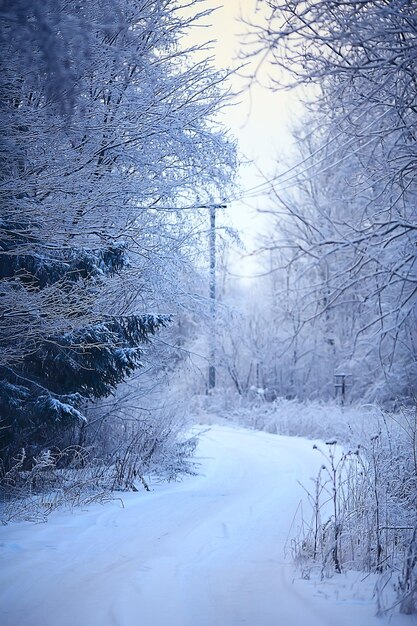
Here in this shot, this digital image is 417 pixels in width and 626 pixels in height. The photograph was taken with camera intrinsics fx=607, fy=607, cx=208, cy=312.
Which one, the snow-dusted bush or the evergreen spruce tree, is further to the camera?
the evergreen spruce tree

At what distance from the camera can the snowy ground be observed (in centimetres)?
383

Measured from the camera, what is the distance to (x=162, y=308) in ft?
34.0

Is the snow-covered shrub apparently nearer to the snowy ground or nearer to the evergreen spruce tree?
the snowy ground

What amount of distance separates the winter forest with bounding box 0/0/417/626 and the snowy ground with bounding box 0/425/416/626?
0.08 ft

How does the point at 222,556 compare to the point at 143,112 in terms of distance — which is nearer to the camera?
the point at 222,556

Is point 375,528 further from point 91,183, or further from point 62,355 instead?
point 91,183

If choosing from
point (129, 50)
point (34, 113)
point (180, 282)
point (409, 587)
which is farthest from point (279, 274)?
point (409, 587)

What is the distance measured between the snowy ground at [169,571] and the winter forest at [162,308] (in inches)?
1.0

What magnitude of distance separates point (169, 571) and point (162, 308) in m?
6.00

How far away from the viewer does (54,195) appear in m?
6.69

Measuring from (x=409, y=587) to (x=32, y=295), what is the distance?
4074 millimetres

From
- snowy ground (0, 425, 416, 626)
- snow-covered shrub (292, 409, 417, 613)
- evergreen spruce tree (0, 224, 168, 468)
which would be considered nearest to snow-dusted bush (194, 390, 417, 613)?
snow-covered shrub (292, 409, 417, 613)

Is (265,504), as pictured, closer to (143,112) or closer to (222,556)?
(222,556)

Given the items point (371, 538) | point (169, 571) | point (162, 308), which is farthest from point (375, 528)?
point (162, 308)
